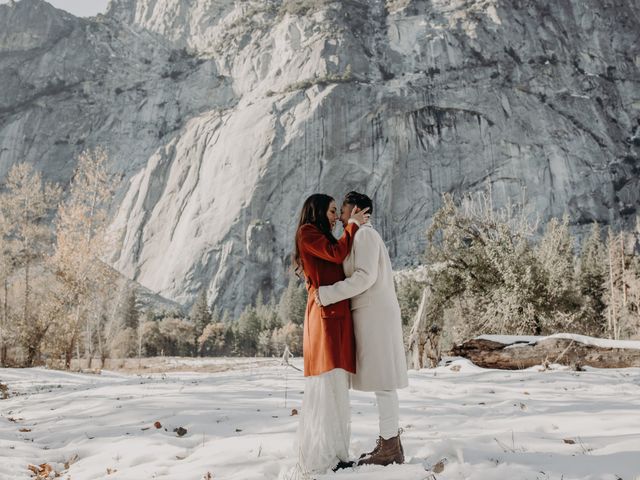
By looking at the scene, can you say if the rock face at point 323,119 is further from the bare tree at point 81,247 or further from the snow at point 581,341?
the snow at point 581,341

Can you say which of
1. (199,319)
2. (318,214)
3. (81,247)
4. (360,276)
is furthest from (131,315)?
(360,276)

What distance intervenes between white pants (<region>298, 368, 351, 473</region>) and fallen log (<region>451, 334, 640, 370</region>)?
7.33 m

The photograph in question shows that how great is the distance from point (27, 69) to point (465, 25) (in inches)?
3710

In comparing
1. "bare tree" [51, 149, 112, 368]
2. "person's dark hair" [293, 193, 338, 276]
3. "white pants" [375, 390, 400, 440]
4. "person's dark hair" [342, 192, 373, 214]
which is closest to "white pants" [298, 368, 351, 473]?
"white pants" [375, 390, 400, 440]

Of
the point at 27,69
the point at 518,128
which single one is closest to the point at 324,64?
the point at 518,128

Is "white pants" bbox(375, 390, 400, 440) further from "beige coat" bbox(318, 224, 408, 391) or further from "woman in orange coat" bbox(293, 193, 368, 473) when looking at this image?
"woman in orange coat" bbox(293, 193, 368, 473)

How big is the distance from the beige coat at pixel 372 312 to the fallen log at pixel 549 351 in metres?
7.16

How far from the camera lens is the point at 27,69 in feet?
374

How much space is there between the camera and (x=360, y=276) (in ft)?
12.1

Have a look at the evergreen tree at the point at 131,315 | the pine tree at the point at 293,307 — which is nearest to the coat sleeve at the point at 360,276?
the evergreen tree at the point at 131,315

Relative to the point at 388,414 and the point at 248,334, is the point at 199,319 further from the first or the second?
the point at 388,414

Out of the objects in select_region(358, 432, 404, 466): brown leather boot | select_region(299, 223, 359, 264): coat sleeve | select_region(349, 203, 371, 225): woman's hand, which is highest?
select_region(349, 203, 371, 225): woman's hand

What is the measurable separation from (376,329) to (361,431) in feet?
5.45

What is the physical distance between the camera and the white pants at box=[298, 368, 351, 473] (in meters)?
3.63
